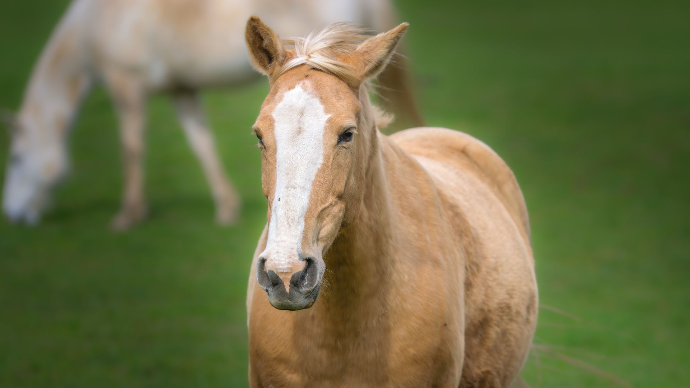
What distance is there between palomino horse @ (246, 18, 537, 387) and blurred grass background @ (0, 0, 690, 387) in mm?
1088

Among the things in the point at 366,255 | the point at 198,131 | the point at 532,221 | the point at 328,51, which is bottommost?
the point at 532,221

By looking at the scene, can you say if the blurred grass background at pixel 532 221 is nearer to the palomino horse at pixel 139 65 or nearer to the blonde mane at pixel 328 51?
the palomino horse at pixel 139 65

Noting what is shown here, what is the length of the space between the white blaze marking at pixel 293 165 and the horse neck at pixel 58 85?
7.29 metres

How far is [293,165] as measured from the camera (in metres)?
2.46

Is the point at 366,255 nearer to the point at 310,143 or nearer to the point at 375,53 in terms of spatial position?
the point at 310,143

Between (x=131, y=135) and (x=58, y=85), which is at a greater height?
(x=58, y=85)

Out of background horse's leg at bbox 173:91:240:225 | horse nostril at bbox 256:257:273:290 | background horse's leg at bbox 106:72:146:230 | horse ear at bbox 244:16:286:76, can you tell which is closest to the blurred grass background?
background horse's leg at bbox 106:72:146:230

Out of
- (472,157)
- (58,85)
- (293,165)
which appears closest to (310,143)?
(293,165)

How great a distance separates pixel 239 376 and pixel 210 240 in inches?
129

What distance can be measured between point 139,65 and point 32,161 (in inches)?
67.9

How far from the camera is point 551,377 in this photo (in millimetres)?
6055

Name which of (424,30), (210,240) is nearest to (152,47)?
(210,240)

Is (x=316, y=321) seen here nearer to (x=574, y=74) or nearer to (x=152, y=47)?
(x=152, y=47)

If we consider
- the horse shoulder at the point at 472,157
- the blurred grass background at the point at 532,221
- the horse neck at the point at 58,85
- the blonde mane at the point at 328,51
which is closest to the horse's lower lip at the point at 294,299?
the blonde mane at the point at 328,51
